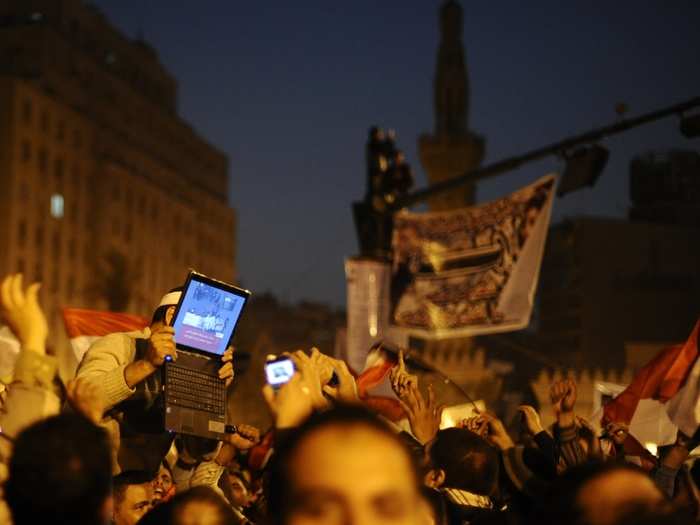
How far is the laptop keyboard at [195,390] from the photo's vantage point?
5.36m

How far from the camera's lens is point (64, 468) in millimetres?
2656

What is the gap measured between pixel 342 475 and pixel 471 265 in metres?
13.2

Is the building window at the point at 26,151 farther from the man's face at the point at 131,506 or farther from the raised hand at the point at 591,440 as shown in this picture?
the raised hand at the point at 591,440

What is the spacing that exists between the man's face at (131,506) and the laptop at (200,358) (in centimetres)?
42

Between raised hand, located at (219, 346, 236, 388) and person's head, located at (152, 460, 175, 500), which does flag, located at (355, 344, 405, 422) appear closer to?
raised hand, located at (219, 346, 236, 388)

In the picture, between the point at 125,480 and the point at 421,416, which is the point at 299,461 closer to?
the point at 421,416

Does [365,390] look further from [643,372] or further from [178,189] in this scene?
[178,189]

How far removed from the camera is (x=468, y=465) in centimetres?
→ 497

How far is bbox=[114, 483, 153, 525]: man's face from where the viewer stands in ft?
16.0

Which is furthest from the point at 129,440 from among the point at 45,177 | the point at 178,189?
the point at 178,189

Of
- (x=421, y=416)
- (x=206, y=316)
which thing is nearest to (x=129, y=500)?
(x=206, y=316)

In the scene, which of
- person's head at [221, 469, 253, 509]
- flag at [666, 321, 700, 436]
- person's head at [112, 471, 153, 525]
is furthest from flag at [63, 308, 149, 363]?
flag at [666, 321, 700, 436]

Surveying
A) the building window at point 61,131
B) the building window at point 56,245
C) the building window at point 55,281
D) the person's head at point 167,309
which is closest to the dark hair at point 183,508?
the person's head at point 167,309

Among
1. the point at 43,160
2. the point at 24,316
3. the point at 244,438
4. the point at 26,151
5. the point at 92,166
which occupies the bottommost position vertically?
the point at 244,438
